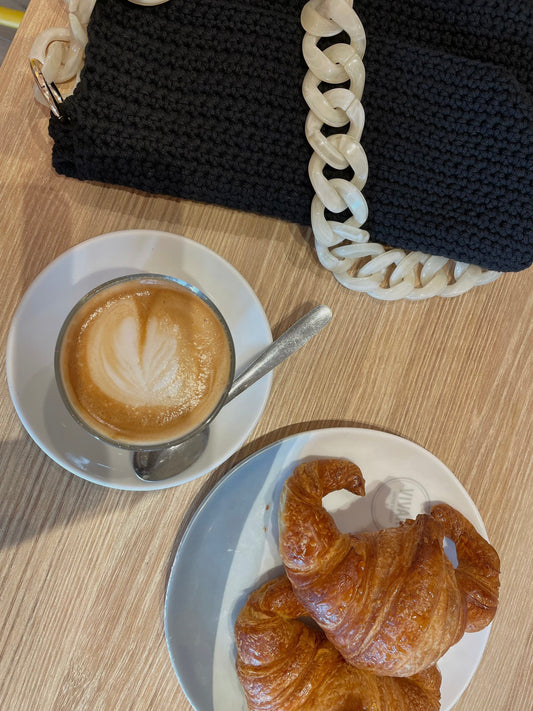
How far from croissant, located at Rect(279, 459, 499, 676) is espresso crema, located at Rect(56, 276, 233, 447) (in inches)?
6.5

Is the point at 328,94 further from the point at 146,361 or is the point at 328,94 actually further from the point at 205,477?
the point at 205,477

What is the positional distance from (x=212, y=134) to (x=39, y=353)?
0.30 m

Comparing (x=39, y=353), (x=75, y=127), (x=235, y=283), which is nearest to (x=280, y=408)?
(x=235, y=283)

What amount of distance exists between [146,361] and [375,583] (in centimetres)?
34

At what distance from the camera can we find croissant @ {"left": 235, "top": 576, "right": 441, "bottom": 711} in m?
0.60

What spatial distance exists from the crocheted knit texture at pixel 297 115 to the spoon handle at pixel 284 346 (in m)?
0.11

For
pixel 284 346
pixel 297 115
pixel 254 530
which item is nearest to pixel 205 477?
pixel 254 530

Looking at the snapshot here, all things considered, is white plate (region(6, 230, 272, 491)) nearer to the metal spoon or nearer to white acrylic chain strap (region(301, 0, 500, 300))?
the metal spoon

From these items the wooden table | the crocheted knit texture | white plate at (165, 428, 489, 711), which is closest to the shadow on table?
the wooden table

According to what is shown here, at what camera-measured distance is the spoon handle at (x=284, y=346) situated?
61 centimetres

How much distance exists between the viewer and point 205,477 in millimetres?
669
